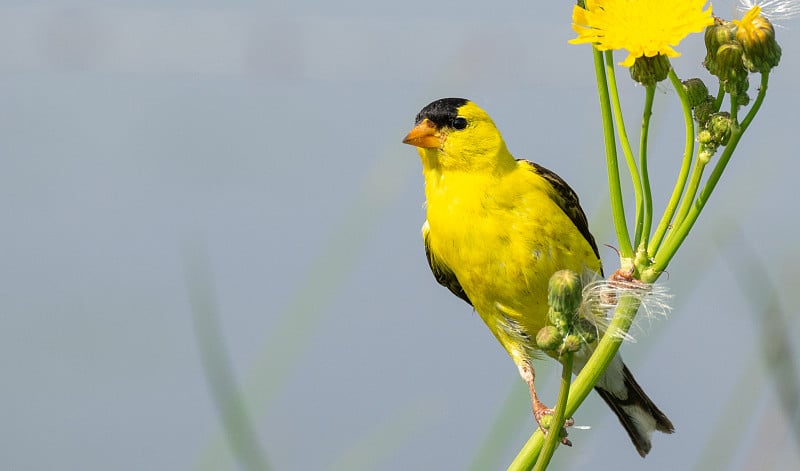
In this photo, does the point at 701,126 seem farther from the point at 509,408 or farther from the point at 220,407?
the point at 220,407

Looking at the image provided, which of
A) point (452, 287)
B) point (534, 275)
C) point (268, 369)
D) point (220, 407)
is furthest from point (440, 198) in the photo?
point (220, 407)

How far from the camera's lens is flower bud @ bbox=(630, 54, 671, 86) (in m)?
1.31

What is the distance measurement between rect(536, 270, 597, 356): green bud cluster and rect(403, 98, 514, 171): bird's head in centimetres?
98

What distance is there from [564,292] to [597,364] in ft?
0.33

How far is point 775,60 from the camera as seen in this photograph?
1315 mm

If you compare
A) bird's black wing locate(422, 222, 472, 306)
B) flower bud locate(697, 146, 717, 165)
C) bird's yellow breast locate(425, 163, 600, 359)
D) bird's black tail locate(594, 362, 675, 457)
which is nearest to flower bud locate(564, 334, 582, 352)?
flower bud locate(697, 146, 717, 165)

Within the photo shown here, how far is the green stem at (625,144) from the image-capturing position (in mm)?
1206

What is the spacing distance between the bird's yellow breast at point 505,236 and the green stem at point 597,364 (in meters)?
0.86

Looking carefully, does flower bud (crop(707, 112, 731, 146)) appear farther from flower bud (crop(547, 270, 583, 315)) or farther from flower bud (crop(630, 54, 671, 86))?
flower bud (crop(547, 270, 583, 315))

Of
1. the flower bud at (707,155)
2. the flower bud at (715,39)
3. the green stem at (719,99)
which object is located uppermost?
the flower bud at (715,39)

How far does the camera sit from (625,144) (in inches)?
47.9

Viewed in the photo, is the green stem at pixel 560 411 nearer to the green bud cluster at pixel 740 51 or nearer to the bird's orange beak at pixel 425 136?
the green bud cluster at pixel 740 51

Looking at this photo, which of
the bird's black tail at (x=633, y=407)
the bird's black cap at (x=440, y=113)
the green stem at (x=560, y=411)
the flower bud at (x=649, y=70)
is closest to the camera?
the green stem at (x=560, y=411)

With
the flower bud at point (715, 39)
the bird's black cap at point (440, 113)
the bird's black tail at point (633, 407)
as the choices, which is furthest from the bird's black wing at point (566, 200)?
the flower bud at point (715, 39)
